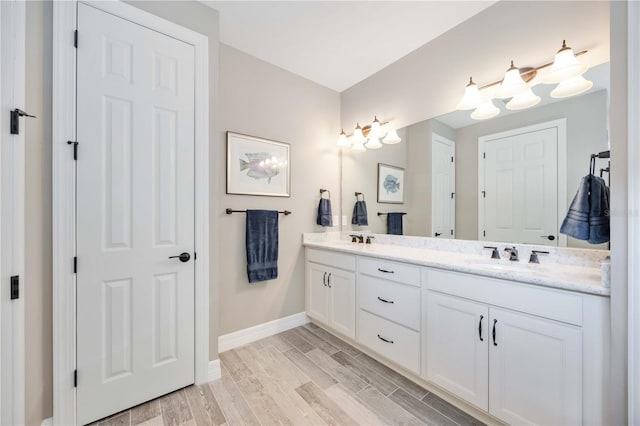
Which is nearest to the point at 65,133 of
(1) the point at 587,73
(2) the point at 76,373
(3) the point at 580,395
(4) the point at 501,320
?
(2) the point at 76,373

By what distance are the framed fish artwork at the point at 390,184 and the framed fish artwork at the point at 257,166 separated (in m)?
1.01

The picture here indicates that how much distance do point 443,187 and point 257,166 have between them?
1.73 meters

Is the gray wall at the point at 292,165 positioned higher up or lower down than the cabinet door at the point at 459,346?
higher up

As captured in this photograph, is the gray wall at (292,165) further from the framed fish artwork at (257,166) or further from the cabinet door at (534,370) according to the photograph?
→ the cabinet door at (534,370)

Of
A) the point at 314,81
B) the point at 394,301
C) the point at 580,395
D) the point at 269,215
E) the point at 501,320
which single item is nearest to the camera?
the point at 580,395

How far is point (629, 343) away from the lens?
0.99 meters

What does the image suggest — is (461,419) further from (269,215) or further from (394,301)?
(269,215)

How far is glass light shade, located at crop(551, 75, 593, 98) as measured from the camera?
148 centimetres

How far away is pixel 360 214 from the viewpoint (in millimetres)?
2934

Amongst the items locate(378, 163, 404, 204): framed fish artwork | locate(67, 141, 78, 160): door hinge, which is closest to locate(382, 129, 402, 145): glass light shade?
locate(378, 163, 404, 204): framed fish artwork

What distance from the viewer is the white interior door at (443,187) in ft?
7.12

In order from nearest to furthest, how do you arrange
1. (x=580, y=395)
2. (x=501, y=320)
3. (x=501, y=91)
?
1. (x=580, y=395)
2. (x=501, y=320)
3. (x=501, y=91)

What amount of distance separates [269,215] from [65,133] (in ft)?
4.88
